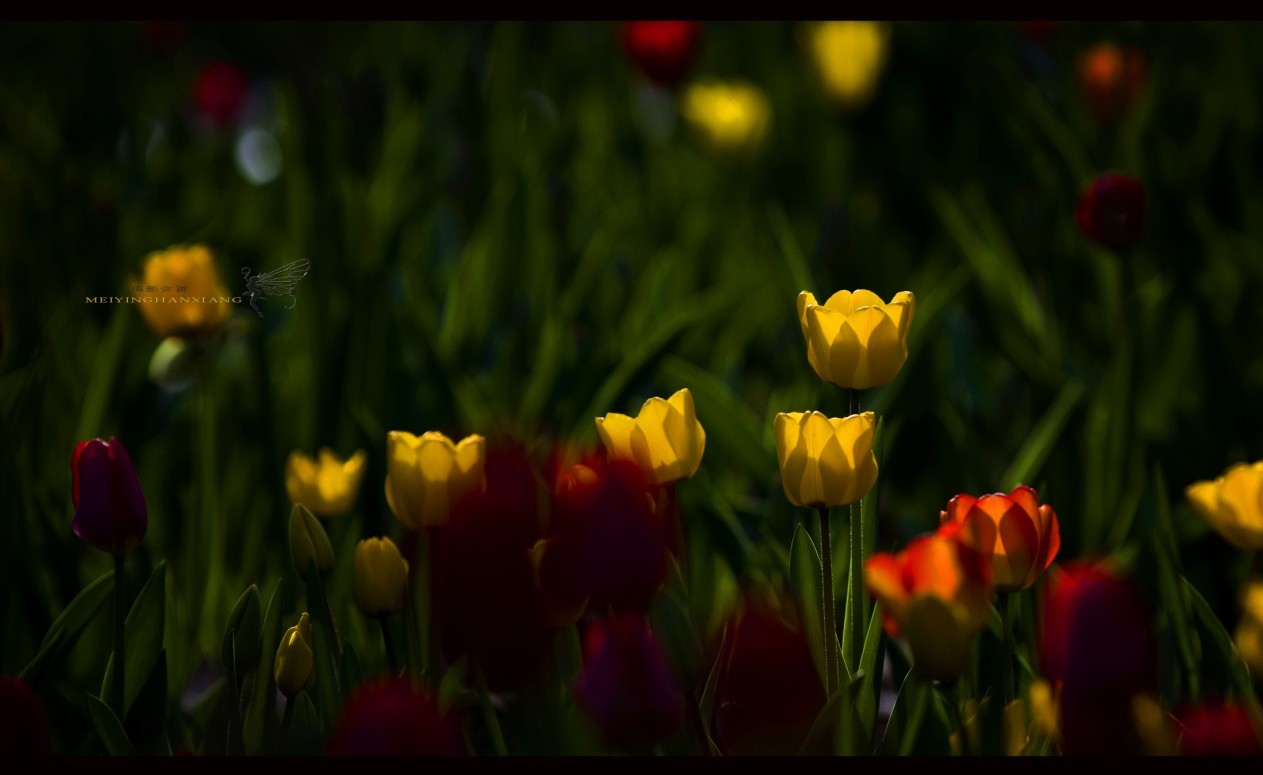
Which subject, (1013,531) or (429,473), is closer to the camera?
(1013,531)

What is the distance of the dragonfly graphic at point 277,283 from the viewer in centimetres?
133

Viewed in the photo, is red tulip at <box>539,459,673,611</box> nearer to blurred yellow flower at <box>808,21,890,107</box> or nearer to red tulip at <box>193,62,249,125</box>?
blurred yellow flower at <box>808,21,890,107</box>

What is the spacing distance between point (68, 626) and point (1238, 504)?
0.77 metres

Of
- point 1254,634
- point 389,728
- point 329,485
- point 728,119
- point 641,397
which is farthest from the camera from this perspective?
point 728,119

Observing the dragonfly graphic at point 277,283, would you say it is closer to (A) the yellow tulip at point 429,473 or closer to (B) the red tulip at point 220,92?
(A) the yellow tulip at point 429,473

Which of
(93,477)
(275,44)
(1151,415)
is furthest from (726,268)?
(275,44)

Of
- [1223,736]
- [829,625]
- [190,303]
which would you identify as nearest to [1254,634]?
[1223,736]

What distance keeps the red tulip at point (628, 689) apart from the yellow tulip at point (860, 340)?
258 millimetres

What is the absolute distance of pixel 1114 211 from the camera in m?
1.05

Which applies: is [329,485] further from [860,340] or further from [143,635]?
[860,340]

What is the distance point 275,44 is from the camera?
2.97 metres

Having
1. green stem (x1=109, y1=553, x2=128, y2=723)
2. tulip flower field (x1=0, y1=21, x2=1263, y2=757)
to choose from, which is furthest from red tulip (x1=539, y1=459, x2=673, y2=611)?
green stem (x1=109, y1=553, x2=128, y2=723)

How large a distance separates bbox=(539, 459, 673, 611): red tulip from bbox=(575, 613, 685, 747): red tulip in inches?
1.6

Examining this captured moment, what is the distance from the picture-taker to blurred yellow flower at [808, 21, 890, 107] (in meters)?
1.96
